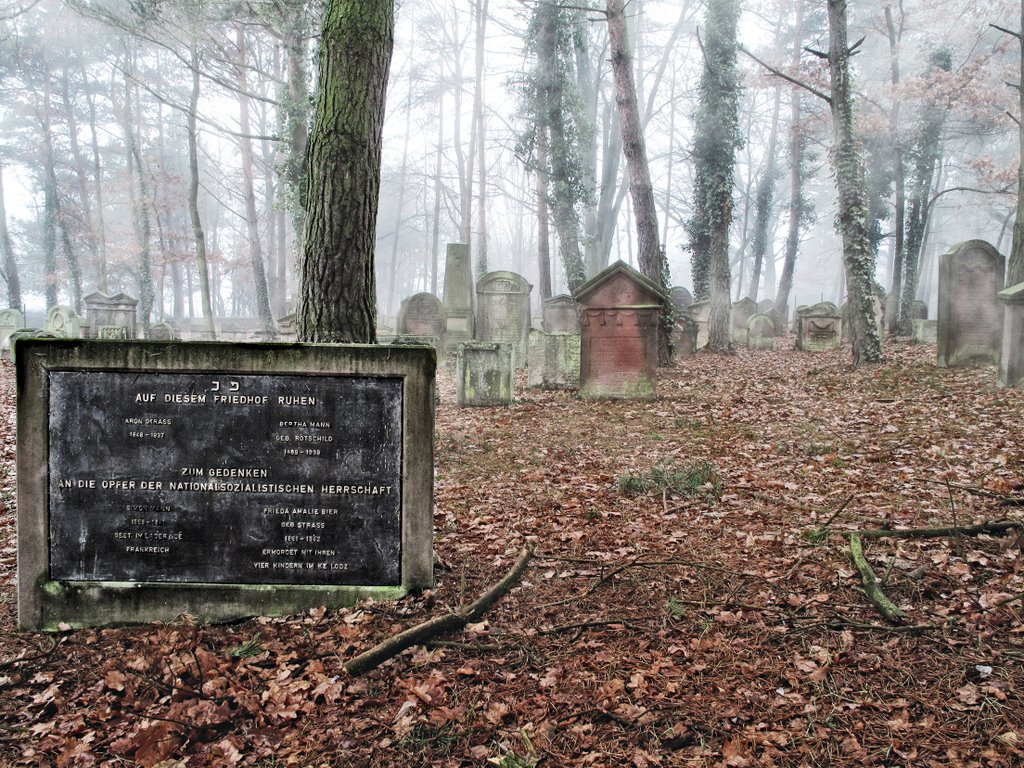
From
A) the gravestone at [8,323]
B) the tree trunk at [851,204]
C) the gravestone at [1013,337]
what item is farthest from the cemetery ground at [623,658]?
the gravestone at [8,323]

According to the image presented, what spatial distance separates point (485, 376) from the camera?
11094mm

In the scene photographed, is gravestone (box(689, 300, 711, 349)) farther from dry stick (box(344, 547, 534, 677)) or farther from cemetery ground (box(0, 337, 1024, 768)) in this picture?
dry stick (box(344, 547, 534, 677))

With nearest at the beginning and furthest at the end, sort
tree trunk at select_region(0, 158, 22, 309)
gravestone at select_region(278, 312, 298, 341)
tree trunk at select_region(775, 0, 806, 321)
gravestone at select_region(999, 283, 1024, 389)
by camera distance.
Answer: gravestone at select_region(999, 283, 1024, 389) → gravestone at select_region(278, 312, 298, 341) → tree trunk at select_region(775, 0, 806, 321) → tree trunk at select_region(0, 158, 22, 309)

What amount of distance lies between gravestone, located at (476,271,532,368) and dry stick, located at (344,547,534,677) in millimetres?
15363

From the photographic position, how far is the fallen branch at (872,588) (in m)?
3.25

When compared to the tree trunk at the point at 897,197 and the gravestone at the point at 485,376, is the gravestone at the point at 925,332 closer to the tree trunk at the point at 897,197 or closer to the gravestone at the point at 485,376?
the tree trunk at the point at 897,197

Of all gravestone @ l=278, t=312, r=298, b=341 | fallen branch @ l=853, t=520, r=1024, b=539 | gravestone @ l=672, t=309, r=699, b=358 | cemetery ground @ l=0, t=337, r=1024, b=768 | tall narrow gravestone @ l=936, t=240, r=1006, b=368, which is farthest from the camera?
gravestone @ l=672, t=309, r=699, b=358

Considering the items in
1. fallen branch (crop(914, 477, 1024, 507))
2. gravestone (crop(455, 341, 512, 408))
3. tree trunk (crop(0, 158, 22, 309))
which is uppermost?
tree trunk (crop(0, 158, 22, 309))

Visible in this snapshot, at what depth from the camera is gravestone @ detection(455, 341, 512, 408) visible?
11047mm

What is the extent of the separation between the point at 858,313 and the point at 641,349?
215 inches

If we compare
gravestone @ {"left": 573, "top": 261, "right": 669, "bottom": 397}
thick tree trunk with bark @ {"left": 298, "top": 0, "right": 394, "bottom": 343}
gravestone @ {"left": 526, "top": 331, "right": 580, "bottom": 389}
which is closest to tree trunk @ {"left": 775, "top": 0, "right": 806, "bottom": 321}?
gravestone @ {"left": 526, "top": 331, "right": 580, "bottom": 389}

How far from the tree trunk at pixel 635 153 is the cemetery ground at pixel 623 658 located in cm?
1030

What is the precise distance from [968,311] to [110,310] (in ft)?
78.1

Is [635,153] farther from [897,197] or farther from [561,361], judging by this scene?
[897,197]
